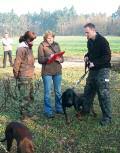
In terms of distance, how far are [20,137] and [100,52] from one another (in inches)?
135

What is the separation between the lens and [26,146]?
6.77 m

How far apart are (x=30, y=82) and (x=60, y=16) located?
127 metres

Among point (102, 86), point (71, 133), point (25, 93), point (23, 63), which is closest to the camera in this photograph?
point (71, 133)

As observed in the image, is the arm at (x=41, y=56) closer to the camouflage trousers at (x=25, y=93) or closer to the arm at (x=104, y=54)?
the camouflage trousers at (x=25, y=93)

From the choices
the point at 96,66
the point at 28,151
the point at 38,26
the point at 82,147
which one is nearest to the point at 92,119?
the point at 96,66

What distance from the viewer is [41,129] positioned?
31.3ft

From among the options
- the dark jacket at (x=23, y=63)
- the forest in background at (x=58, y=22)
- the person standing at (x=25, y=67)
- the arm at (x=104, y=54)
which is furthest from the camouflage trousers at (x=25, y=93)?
the forest in background at (x=58, y=22)

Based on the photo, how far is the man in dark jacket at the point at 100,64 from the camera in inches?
375

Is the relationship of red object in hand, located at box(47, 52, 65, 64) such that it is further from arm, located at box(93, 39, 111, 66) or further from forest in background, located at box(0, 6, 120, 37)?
forest in background, located at box(0, 6, 120, 37)

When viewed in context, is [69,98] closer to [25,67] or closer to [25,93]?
[25,93]

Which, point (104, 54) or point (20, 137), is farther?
point (104, 54)

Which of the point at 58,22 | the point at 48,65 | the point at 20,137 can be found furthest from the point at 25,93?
the point at 58,22

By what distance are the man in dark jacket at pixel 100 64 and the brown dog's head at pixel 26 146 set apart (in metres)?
3.29

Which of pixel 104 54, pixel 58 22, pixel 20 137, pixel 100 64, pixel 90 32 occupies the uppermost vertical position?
pixel 90 32
